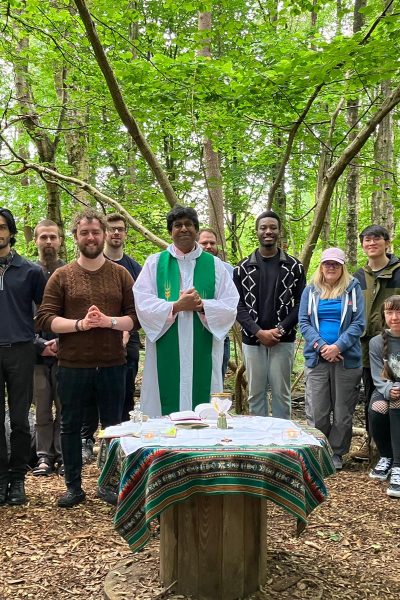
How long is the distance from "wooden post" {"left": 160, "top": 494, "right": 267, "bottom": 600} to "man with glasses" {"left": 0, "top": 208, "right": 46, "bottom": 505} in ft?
6.27

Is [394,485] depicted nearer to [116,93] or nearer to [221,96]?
[221,96]

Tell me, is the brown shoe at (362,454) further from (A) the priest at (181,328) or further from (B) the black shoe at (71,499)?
(B) the black shoe at (71,499)

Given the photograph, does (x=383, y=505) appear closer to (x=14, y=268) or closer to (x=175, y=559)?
(x=175, y=559)

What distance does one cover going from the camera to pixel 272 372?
17.2ft

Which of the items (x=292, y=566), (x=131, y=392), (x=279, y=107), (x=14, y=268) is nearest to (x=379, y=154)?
(x=279, y=107)

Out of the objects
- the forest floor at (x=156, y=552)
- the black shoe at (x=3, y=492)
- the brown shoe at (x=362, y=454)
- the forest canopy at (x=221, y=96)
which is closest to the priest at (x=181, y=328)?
the forest floor at (x=156, y=552)

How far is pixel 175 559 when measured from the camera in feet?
9.12

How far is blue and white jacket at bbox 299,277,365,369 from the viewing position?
505 centimetres

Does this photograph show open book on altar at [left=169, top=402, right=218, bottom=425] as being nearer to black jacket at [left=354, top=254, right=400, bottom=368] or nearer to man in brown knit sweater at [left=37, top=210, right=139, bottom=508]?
man in brown knit sweater at [left=37, top=210, right=139, bottom=508]

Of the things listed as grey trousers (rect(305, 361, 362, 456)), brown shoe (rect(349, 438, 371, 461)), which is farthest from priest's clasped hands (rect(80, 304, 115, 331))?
brown shoe (rect(349, 438, 371, 461))

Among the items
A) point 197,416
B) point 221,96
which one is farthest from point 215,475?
point 221,96

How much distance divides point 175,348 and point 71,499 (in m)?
1.36

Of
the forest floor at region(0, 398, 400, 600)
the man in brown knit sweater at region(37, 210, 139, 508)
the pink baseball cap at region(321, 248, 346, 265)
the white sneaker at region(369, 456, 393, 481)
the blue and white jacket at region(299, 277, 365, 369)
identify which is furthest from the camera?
the pink baseball cap at region(321, 248, 346, 265)

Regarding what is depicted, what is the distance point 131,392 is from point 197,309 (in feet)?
5.42
